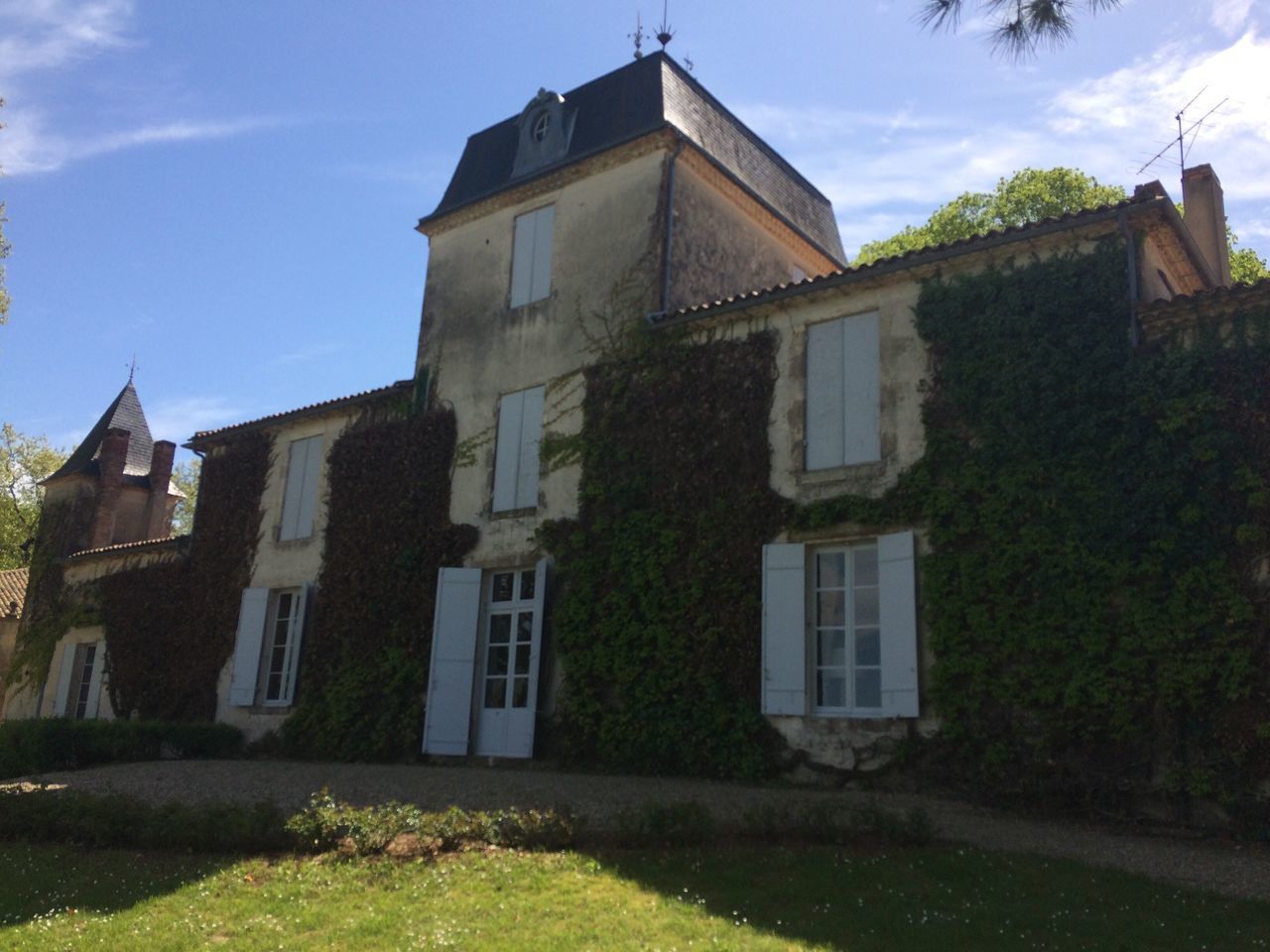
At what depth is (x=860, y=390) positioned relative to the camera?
36.9 feet

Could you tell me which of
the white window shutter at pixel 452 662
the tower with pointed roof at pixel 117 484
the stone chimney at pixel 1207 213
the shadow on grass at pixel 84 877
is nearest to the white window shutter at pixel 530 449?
the white window shutter at pixel 452 662

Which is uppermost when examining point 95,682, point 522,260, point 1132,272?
point 522,260

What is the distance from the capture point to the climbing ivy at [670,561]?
11297 millimetres

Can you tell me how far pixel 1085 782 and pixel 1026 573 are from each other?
1822 millimetres

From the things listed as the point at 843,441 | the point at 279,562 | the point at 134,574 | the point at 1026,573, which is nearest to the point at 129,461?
the point at 134,574

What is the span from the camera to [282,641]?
16.2m

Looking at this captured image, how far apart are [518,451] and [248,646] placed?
17.9 feet

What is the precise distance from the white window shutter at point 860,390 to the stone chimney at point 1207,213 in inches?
195

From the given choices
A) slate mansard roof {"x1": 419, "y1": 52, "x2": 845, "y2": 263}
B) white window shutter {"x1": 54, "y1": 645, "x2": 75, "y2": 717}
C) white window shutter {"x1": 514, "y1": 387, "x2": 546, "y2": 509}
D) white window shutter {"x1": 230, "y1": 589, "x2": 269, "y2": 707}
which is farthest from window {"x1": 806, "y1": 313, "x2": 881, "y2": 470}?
white window shutter {"x1": 54, "y1": 645, "x2": 75, "y2": 717}

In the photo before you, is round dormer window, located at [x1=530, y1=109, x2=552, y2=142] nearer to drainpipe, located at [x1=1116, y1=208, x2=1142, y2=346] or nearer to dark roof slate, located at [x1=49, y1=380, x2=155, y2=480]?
drainpipe, located at [x1=1116, y1=208, x2=1142, y2=346]

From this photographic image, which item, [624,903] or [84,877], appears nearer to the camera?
[624,903]

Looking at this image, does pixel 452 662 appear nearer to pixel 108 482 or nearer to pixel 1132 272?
pixel 1132 272

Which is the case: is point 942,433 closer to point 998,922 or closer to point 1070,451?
point 1070,451

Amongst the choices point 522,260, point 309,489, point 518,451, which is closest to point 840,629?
point 518,451
